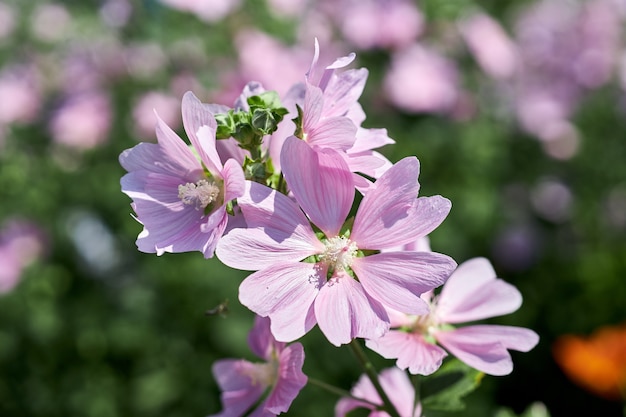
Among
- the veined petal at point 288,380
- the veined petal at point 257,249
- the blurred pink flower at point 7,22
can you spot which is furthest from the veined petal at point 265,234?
the blurred pink flower at point 7,22

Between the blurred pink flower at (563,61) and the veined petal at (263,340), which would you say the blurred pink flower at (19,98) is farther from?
the veined petal at (263,340)

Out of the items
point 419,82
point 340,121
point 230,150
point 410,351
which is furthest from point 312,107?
point 419,82

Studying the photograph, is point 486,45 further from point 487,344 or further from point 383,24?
point 487,344

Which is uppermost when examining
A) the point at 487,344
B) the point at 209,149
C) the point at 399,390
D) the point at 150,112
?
the point at 209,149

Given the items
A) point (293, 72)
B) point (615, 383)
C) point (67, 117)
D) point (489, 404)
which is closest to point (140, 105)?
point (67, 117)

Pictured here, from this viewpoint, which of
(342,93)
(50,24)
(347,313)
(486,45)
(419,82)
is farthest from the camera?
(50,24)

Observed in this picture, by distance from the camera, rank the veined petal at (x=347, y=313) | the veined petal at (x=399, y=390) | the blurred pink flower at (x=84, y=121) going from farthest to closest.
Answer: the blurred pink flower at (x=84, y=121) < the veined petal at (x=399, y=390) < the veined petal at (x=347, y=313)
